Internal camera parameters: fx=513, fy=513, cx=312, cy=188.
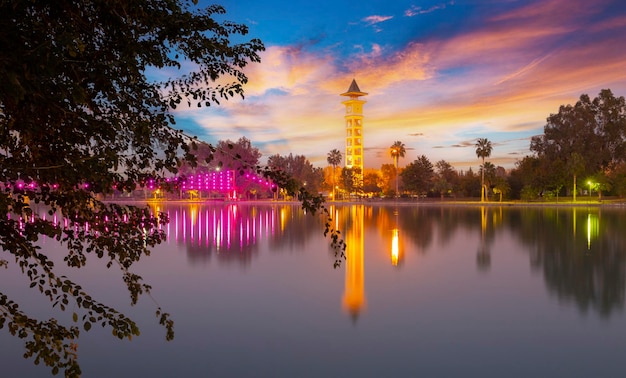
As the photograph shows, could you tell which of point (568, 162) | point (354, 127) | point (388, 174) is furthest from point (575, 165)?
point (388, 174)

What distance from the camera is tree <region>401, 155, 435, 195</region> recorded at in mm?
116188

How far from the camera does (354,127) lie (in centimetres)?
17975

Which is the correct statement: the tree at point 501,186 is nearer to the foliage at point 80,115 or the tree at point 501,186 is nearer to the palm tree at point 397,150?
the palm tree at point 397,150

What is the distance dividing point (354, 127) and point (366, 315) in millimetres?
170174

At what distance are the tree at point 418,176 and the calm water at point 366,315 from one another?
308 feet

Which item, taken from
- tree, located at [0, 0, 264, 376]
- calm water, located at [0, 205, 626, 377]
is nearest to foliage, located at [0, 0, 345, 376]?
tree, located at [0, 0, 264, 376]

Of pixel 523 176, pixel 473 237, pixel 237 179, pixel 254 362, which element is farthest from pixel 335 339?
pixel 237 179

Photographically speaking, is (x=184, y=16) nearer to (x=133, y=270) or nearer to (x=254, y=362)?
→ (x=254, y=362)

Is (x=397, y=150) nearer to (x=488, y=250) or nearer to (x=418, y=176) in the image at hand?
(x=418, y=176)

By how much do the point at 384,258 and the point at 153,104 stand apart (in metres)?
16.9

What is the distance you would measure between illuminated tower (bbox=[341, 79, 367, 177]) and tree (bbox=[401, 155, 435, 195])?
54.9 metres

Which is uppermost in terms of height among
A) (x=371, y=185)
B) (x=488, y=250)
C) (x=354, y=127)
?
(x=354, y=127)

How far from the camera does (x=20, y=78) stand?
3.37 metres

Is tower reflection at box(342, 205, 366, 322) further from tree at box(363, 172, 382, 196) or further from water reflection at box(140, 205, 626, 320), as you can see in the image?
tree at box(363, 172, 382, 196)
